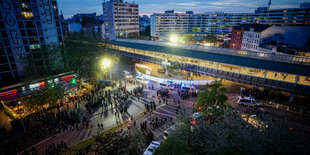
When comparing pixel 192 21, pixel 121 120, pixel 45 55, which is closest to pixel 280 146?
pixel 121 120

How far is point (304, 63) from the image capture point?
22.8 metres

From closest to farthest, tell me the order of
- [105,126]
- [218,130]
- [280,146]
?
[280,146], [218,130], [105,126]

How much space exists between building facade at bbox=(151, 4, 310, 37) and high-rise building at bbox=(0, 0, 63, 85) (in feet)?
206

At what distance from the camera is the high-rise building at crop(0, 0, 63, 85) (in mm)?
28062

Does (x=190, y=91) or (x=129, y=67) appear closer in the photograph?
(x=190, y=91)

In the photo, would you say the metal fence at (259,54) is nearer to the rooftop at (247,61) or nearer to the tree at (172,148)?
the rooftop at (247,61)

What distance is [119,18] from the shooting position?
2972 inches

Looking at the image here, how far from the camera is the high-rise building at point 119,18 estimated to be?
73.8m

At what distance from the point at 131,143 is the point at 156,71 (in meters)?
26.5

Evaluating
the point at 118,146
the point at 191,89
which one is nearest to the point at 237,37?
the point at 191,89

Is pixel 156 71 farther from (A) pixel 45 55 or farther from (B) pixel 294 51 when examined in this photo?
(B) pixel 294 51

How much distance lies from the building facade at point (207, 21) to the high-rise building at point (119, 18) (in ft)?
43.2

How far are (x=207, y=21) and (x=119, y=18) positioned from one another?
55.0 metres

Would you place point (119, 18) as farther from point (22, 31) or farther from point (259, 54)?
point (259, 54)
